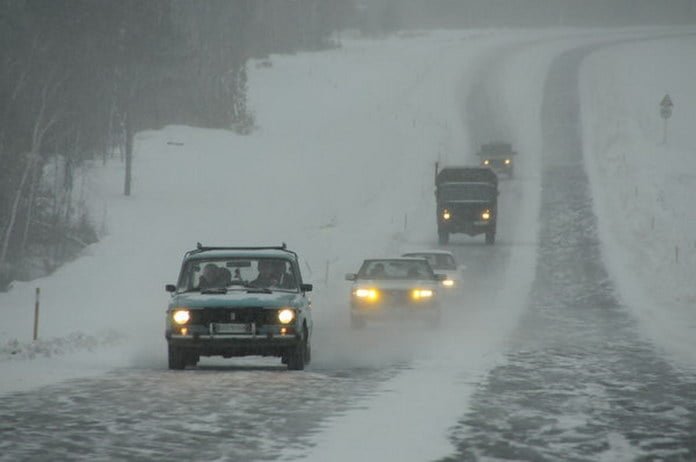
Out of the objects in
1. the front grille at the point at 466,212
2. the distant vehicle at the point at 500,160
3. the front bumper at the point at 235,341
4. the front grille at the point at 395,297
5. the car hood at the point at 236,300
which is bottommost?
the front bumper at the point at 235,341

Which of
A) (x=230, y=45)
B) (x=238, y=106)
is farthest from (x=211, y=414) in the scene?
(x=230, y=45)

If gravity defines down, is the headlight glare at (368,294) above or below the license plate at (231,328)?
above

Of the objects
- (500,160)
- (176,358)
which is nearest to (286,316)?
(176,358)

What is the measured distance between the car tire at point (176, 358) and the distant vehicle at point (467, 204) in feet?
102

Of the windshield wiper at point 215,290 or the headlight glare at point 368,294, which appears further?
the headlight glare at point 368,294

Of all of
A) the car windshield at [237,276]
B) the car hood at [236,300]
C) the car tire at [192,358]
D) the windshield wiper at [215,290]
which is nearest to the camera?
the car hood at [236,300]

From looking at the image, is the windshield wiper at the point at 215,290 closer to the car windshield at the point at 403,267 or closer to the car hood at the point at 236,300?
the car hood at the point at 236,300

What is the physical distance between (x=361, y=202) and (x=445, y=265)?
1151 inches

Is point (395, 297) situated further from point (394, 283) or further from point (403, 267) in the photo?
point (403, 267)

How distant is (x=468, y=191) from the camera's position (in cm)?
5028

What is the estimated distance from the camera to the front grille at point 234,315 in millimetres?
18875

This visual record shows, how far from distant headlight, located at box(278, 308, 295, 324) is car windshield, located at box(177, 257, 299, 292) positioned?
81 centimetres

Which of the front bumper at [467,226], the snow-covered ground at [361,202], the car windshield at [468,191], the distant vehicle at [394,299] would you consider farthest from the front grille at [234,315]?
the front bumper at [467,226]

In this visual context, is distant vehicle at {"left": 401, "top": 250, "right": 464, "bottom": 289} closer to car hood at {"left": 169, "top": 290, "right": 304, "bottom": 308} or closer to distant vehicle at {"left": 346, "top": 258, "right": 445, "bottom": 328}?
distant vehicle at {"left": 346, "top": 258, "right": 445, "bottom": 328}
